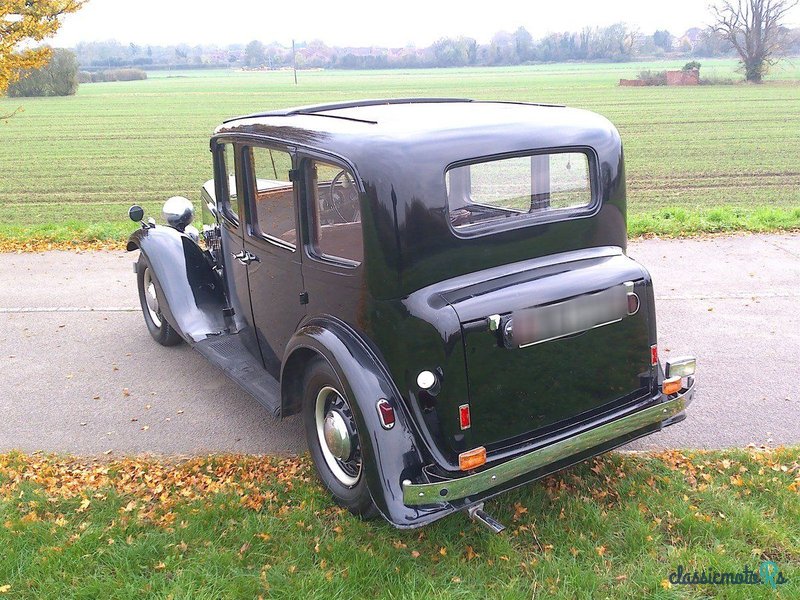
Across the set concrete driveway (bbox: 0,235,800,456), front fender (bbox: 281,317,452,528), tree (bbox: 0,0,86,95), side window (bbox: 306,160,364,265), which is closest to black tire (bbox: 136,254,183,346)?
concrete driveway (bbox: 0,235,800,456)

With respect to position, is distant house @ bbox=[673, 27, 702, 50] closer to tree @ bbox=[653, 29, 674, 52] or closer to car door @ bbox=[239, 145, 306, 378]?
tree @ bbox=[653, 29, 674, 52]

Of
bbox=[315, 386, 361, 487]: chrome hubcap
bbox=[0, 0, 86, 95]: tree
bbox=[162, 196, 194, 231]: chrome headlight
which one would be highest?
bbox=[0, 0, 86, 95]: tree

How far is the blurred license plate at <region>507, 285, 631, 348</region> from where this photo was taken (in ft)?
10.9

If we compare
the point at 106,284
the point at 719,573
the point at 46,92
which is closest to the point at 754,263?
the point at 719,573

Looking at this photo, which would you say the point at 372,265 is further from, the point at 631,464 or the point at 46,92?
the point at 46,92

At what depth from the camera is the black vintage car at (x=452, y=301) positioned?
3.25 m

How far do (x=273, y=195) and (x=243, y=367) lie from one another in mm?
A: 1271

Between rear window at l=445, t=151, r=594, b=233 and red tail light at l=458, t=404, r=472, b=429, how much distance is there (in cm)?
103

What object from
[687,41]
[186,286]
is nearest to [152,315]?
[186,286]

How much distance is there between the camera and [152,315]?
6465 mm

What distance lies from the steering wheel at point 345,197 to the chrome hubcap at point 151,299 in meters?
3.04

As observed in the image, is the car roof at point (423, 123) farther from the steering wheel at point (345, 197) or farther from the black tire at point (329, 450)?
the black tire at point (329, 450)

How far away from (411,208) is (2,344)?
5064mm

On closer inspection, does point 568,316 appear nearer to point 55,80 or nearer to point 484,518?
point 484,518
